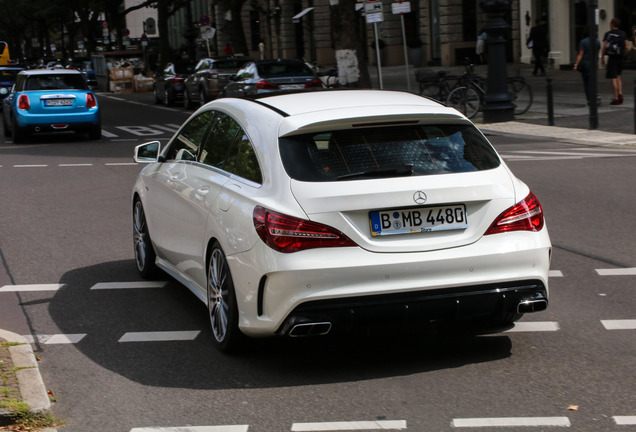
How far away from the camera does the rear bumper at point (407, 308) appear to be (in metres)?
5.32

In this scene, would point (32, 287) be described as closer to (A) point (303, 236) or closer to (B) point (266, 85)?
(A) point (303, 236)

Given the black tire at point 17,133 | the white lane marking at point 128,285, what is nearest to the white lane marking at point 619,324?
the white lane marking at point 128,285

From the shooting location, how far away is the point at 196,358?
6027 mm

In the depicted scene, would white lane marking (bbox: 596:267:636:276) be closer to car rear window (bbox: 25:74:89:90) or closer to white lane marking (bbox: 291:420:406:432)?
white lane marking (bbox: 291:420:406:432)

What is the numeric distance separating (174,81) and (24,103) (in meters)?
13.4

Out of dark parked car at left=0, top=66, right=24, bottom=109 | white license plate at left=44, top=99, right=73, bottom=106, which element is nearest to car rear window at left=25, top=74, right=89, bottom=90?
white license plate at left=44, top=99, right=73, bottom=106

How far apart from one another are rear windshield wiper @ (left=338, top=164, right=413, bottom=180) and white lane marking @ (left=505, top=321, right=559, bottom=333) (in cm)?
143

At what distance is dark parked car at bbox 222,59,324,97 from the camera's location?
85.5ft

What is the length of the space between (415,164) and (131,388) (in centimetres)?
191

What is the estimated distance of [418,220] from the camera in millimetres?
5461

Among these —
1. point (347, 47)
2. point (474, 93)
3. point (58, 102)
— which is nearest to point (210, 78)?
point (347, 47)

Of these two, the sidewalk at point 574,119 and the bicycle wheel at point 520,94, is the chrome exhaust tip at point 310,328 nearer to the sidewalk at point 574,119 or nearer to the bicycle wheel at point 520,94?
the sidewalk at point 574,119

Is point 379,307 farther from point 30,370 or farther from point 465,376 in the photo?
point 30,370

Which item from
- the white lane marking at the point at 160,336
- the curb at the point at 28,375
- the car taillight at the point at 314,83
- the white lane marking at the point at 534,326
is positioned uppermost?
the car taillight at the point at 314,83
